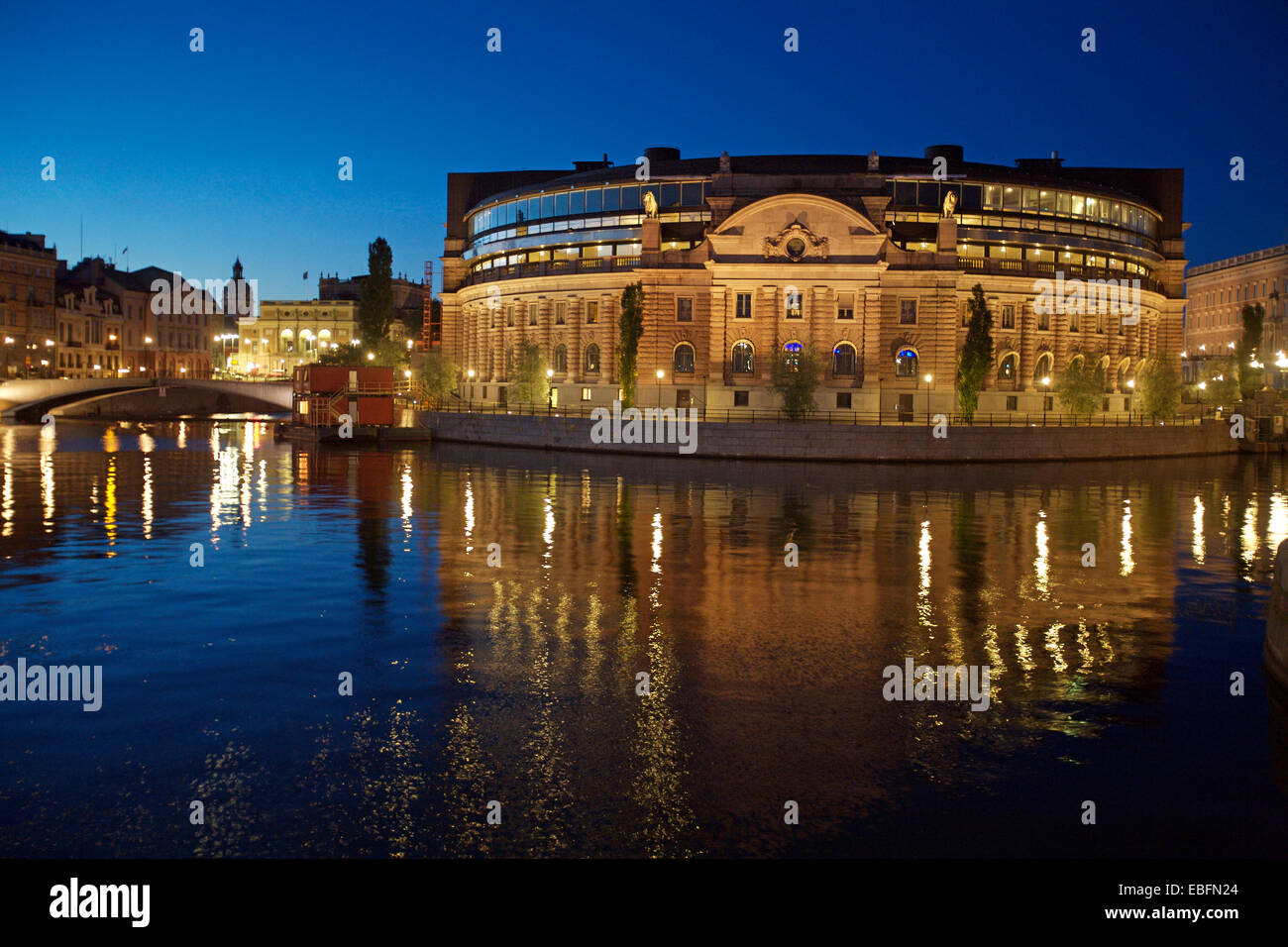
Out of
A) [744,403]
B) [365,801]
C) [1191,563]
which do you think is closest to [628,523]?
[1191,563]

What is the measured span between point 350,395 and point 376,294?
2844cm

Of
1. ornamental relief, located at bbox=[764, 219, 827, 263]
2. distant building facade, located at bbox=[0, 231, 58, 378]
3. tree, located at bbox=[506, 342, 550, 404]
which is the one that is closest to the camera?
ornamental relief, located at bbox=[764, 219, 827, 263]

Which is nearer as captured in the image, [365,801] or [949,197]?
[365,801]

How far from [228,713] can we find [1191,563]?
2237cm

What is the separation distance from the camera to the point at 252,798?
1025 cm

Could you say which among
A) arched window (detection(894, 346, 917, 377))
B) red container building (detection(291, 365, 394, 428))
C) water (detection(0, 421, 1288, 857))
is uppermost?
arched window (detection(894, 346, 917, 377))

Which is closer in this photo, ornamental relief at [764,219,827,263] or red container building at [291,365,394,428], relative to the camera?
red container building at [291,365,394,428]

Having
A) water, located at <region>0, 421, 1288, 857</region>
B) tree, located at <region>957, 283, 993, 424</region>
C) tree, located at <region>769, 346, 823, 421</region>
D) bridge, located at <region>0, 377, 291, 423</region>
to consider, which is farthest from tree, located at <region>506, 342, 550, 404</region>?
water, located at <region>0, 421, 1288, 857</region>

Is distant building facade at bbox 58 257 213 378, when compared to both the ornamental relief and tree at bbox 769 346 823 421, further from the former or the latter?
tree at bbox 769 346 823 421

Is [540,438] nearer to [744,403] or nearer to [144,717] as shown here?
[744,403]

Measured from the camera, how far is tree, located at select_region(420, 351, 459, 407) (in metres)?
96.6

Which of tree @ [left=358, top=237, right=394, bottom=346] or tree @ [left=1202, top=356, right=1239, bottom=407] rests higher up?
tree @ [left=358, top=237, right=394, bottom=346]

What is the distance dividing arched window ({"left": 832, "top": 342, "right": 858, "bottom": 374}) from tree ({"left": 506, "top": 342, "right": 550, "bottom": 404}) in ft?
72.8

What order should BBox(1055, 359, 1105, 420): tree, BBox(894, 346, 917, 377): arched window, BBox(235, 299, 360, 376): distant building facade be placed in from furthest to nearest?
1. BBox(235, 299, 360, 376): distant building facade
2. BBox(894, 346, 917, 377): arched window
3. BBox(1055, 359, 1105, 420): tree
